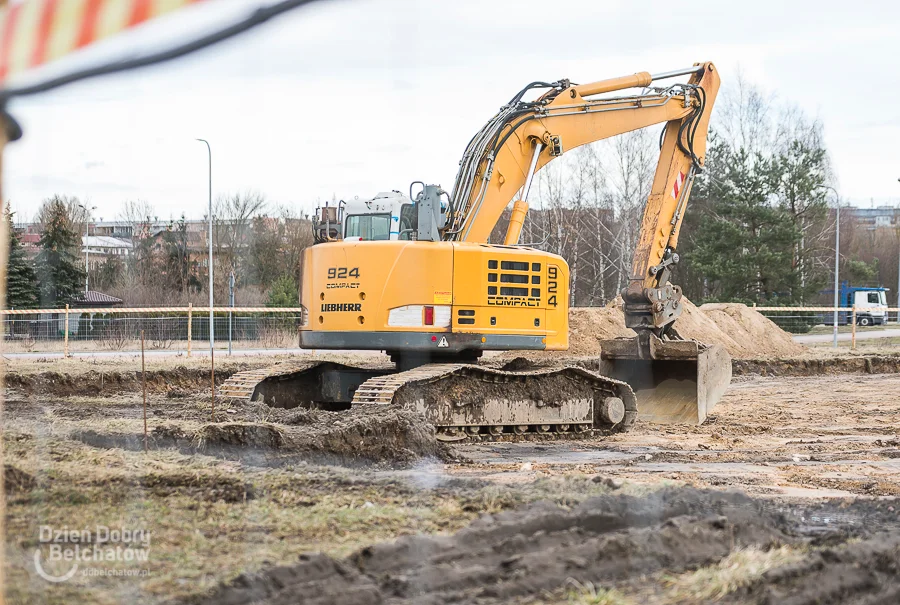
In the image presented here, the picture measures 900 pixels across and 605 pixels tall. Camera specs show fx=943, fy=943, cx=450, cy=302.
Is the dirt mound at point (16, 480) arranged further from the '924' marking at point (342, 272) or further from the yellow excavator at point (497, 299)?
the '924' marking at point (342, 272)

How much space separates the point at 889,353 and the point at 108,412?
785 inches

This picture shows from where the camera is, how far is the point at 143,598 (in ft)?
12.4

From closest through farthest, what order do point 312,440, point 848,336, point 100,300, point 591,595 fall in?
point 591,595 < point 312,440 < point 100,300 < point 848,336

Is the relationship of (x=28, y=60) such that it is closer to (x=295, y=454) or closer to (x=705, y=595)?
(x=705, y=595)

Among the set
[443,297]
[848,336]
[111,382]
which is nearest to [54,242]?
[443,297]

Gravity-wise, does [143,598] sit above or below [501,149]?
below

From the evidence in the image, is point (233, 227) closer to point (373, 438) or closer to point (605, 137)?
point (373, 438)

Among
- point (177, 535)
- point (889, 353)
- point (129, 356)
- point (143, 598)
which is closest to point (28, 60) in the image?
point (143, 598)

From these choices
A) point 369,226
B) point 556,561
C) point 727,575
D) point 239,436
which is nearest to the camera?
point 727,575

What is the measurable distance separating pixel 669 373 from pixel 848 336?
78.1 ft

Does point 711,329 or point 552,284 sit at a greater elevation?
point 552,284

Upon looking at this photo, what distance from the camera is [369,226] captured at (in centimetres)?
1081

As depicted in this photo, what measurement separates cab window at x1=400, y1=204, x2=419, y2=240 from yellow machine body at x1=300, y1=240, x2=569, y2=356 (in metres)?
0.57

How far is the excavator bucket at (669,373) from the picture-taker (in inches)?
474
